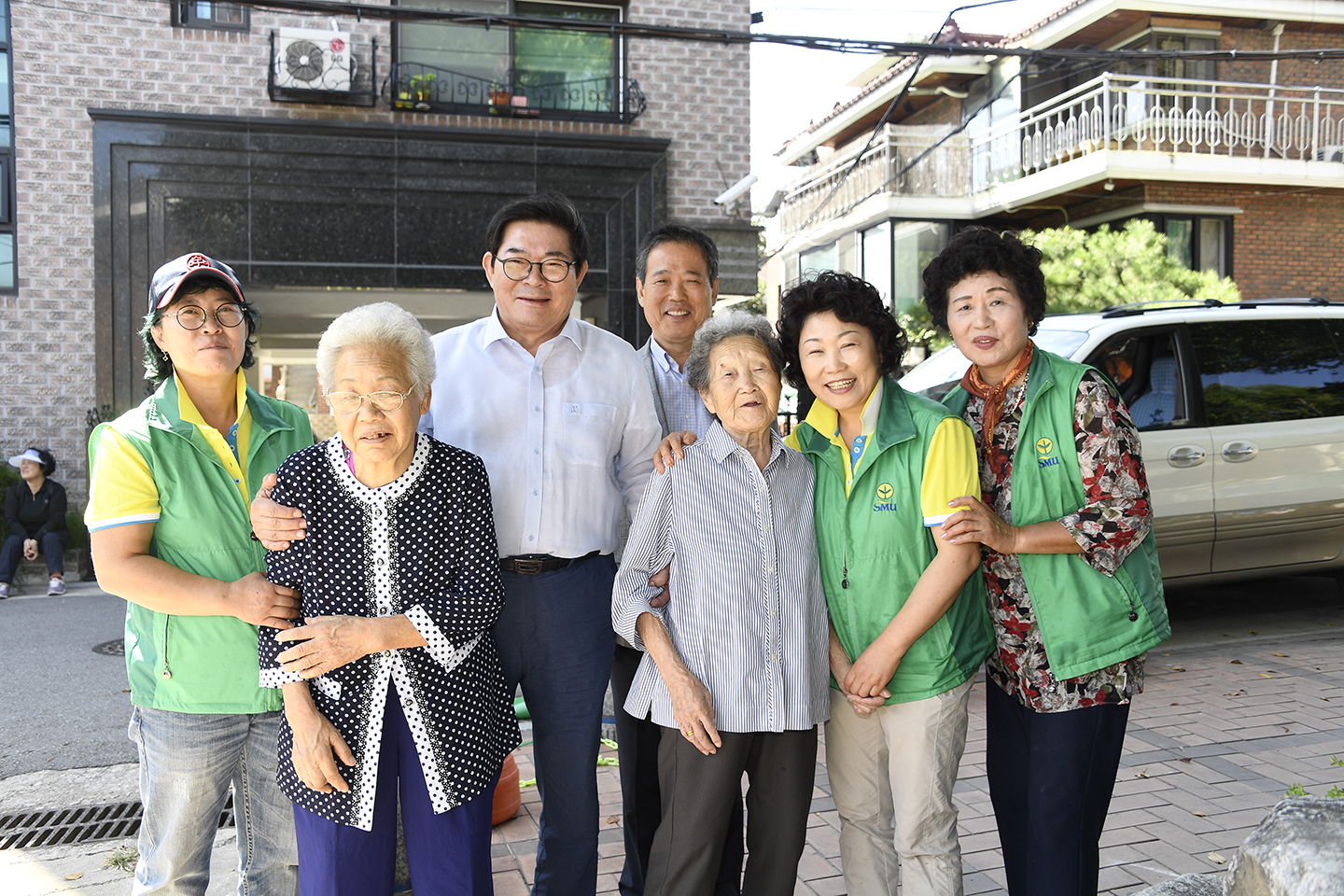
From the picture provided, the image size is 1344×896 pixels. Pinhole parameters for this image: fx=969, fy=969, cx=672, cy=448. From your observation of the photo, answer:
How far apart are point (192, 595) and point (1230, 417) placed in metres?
5.76

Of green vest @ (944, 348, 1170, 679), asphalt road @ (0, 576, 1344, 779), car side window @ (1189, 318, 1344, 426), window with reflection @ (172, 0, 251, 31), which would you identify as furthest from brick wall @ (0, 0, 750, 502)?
green vest @ (944, 348, 1170, 679)

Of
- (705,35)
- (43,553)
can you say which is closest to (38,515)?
(43,553)

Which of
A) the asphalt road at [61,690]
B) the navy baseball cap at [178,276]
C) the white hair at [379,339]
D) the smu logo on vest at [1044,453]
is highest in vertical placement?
the navy baseball cap at [178,276]

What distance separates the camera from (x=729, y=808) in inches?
97.1

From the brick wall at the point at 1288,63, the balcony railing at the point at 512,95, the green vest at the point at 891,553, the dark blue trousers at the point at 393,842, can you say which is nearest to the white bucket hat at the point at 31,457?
the balcony railing at the point at 512,95

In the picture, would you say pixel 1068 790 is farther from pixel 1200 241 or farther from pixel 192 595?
pixel 1200 241

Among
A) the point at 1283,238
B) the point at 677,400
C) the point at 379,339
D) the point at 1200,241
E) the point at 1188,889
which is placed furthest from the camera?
the point at 1283,238

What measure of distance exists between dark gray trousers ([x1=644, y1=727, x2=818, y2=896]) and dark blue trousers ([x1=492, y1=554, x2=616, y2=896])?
0.32m

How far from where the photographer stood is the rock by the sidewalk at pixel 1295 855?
4.90ft

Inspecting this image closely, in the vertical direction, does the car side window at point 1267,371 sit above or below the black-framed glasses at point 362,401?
above

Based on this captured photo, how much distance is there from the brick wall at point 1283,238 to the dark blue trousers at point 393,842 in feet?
51.7

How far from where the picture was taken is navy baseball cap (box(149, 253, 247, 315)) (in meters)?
2.41

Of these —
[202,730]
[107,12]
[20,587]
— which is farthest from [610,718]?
[107,12]

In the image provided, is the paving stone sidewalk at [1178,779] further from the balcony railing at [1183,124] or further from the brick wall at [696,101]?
the balcony railing at [1183,124]
